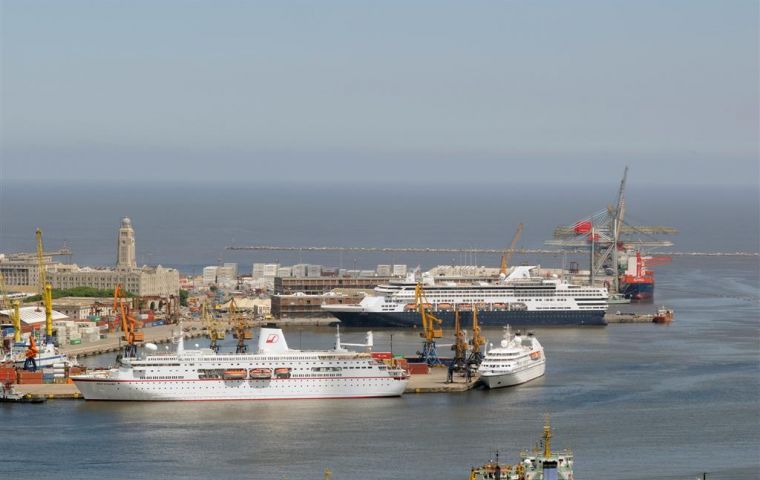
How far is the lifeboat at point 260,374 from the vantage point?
120ft

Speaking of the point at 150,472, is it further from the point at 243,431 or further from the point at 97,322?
the point at 97,322

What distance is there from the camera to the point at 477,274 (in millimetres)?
59688

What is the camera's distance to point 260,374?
120ft

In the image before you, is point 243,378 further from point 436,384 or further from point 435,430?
point 435,430

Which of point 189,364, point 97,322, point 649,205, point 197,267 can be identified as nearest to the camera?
point 189,364

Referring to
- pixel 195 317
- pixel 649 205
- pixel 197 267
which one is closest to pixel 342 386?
pixel 195 317

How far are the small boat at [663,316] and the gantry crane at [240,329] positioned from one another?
11151 mm

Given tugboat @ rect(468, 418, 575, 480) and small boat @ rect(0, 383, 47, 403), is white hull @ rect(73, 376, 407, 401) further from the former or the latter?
tugboat @ rect(468, 418, 575, 480)

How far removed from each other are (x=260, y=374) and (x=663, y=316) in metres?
19.3

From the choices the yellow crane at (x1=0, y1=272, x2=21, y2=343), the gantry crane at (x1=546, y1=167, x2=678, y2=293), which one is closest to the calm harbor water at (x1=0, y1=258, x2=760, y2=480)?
the yellow crane at (x1=0, y1=272, x2=21, y2=343)

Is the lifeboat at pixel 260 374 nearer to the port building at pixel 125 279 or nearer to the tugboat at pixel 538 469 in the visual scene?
the tugboat at pixel 538 469

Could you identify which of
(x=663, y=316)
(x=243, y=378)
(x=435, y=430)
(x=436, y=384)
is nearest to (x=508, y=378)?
(x=436, y=384)

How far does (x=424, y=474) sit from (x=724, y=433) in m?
6.43

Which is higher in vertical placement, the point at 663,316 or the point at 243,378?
the point at 663,316
